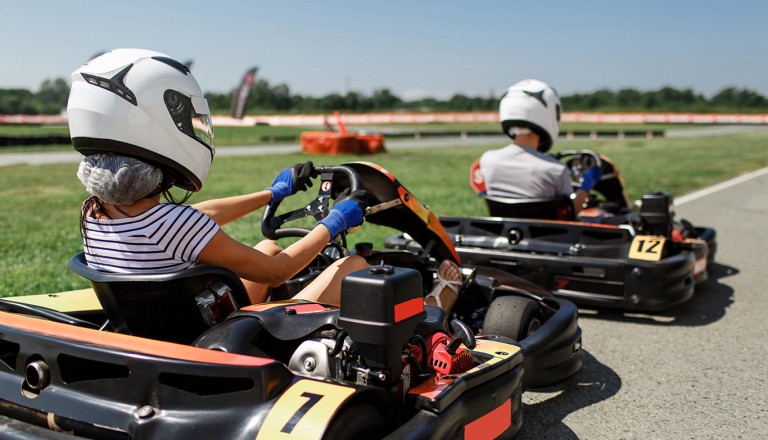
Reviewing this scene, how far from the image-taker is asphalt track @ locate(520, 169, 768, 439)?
315 centimetres

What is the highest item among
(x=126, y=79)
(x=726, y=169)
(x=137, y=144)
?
(x=126, y=79)

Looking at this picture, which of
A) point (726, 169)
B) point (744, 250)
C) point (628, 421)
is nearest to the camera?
point (628, 421)

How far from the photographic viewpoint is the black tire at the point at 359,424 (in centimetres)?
195

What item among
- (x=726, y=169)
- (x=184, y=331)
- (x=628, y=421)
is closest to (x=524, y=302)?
(x=628, y=421)

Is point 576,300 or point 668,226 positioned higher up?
point 668,226

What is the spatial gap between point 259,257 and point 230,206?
0.94m

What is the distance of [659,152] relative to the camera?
79.9 ft

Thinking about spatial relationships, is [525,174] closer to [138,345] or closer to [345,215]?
[345,215]

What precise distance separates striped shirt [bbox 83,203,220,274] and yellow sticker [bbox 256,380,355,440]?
61cm

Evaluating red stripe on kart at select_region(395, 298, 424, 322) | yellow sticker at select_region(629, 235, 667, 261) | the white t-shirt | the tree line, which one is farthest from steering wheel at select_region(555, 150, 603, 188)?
the tree line

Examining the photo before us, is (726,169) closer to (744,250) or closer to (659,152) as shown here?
(659,152)

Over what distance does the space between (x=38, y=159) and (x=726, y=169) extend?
17556 mm

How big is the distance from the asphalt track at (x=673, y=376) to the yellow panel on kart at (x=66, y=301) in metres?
1.90

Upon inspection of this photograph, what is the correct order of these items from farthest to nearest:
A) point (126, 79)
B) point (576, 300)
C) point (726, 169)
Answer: point (726, 169) → point (576, 300) → point (126, 79)
